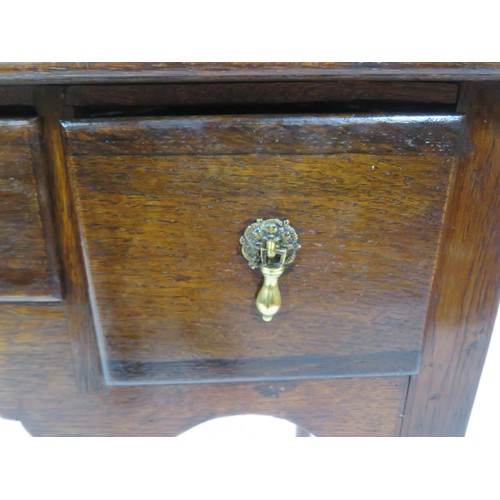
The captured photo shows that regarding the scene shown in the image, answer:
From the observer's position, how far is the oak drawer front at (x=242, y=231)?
0.40m

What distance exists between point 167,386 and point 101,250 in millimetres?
172

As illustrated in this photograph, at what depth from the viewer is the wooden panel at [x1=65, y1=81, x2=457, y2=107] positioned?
0.41 meters

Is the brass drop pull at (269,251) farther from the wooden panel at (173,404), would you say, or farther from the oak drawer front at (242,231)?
the wooden panel at (173,404)

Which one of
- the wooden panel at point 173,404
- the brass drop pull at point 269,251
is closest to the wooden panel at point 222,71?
the brass drop pull at point 269,251

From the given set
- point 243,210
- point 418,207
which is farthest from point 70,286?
point 418,207

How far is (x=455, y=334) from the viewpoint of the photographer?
51 cm

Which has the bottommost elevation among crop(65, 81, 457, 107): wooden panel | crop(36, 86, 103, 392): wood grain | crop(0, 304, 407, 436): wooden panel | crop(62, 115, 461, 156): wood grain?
crop(0, 304, 407, 436): wooden panel

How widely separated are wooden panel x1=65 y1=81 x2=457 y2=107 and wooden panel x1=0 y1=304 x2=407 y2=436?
9.7 inches

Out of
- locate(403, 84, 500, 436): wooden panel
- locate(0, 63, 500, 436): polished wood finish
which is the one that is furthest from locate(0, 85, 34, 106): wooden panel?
locate(403, 84, 500, 436): wooden panel

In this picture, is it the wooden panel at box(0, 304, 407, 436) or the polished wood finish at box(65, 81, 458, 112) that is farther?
the wooden panel at box(0, 304, 407, 436)

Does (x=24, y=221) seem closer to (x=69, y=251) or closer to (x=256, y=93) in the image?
(x=69, y=251)

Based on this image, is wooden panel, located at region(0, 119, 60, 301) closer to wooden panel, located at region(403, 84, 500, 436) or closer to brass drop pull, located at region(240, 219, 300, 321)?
brass drop pull, located at region(240, 219, 300, 321)

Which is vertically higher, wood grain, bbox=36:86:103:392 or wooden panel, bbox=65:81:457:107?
wooden panel, bbox=65:81:457:107

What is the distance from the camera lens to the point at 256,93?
16.4 inches
